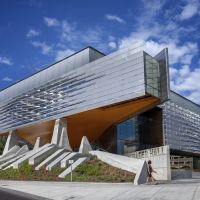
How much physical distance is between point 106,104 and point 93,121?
935 centimetres

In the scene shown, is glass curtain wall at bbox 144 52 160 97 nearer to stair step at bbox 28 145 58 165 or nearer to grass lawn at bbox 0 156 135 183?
grass lawn at bbox 0 156 135 183

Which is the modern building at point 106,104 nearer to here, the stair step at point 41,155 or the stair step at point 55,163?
the stair step at point 41,155

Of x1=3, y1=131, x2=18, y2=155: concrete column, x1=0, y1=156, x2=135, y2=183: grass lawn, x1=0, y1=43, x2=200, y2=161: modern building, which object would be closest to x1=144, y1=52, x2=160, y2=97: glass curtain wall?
x1=0, y1=43, x2=200, y2=161: modern building

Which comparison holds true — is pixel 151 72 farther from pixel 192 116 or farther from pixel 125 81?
pixel 192 116

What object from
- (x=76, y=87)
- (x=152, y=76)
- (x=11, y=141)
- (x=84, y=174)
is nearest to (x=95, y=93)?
(x=76, y=87)

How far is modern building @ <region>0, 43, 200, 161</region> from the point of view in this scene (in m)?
45.5

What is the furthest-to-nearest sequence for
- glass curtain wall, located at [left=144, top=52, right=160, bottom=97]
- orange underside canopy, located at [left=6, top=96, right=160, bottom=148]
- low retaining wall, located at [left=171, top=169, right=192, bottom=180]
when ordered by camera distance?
orange underside canopy, located at [left=6, top=96, right=160, bottom=148] < glass curtain wall, located at [left=144, top=52, right=160, bottom=97] < low retaining wall, located at [left=171, top=169, right=192, bottom=180]

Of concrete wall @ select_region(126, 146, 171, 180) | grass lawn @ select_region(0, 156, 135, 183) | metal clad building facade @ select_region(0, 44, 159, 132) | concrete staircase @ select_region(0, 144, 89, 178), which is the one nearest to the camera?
grass lawn @ select_region(0, 156, 135, 183)

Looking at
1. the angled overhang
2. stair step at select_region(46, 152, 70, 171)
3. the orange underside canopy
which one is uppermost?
the angled overhang

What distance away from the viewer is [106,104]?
155ft

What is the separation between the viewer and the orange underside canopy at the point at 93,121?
47750mm

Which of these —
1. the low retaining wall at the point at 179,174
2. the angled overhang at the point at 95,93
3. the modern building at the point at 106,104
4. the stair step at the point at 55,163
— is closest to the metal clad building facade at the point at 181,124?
the modern building at the point at 106,104

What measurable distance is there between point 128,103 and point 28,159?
592 inches

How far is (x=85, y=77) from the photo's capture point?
52.1m
